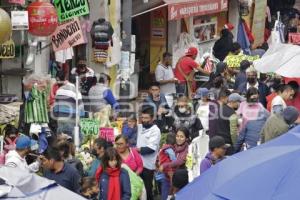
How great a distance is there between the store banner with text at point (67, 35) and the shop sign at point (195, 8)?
450 centimetres

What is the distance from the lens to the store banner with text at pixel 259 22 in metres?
27.2

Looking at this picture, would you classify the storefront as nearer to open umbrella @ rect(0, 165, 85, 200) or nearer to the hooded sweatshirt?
the hooded sweatshirt

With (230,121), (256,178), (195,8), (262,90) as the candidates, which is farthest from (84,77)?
(256,178)

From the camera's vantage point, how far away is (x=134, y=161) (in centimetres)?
1171

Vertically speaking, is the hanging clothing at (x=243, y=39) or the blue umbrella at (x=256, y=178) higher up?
the hanging clothing at (x=243, y=39)

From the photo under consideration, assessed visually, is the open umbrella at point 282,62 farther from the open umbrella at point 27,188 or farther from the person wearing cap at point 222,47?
the open umbrella at point 27,188

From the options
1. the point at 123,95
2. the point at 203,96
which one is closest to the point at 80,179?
the point at 203,96

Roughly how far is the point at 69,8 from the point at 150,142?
4.33m

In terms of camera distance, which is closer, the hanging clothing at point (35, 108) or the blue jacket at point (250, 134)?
the blue jacket at point (250, 134)

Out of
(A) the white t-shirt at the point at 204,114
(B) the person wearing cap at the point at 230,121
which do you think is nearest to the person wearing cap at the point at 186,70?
(A) the white t-shirt at the point at 204,114

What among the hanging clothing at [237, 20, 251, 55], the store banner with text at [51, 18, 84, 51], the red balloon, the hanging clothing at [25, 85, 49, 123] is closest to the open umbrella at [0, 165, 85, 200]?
the hanging clothing at [25, 85, 49, 123]

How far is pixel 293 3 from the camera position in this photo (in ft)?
106

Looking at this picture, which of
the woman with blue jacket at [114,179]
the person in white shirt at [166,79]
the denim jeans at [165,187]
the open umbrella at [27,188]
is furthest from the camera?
the person in white shirt at [166,79]

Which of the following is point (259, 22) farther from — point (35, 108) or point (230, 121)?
point (35, 108)
